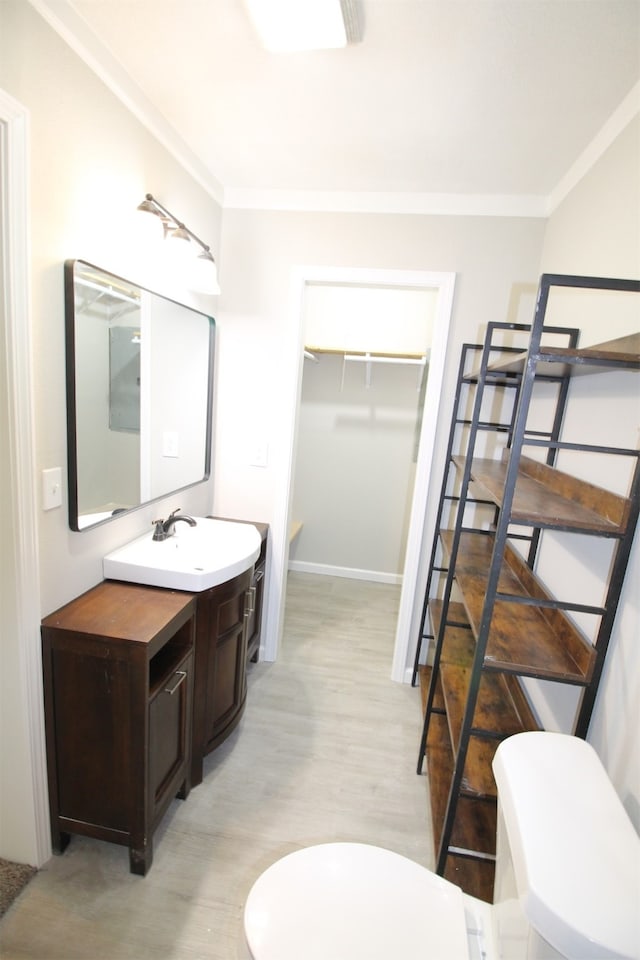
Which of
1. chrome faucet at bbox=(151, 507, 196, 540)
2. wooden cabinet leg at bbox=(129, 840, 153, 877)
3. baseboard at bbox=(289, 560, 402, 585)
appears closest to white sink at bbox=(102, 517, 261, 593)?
chrome faucet at bbox=(151, 507, 196, 540)

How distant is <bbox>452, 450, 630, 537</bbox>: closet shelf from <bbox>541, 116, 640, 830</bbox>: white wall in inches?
3.5

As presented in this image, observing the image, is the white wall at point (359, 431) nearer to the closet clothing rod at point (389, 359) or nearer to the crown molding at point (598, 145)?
the closet clothing rod at point (389, 359)

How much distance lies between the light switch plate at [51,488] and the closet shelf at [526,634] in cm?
129

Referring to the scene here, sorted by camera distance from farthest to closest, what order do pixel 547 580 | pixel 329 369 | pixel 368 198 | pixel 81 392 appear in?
pixel 329 369 < pixel 368 198 < pixel 547 580 < pixel 81 392

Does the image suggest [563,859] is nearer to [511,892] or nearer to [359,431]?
[511,892]

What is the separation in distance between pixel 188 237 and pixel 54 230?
0.56 m

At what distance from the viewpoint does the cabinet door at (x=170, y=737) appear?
1.32 m

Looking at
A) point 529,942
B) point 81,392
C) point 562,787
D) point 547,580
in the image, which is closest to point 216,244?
point 81,392

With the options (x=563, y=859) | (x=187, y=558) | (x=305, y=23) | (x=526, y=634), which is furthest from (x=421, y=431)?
(x=563, y=859)

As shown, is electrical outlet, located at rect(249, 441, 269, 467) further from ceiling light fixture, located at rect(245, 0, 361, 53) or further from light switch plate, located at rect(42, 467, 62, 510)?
ceiling light fixture, located at rect(245, 0, 361, 53)

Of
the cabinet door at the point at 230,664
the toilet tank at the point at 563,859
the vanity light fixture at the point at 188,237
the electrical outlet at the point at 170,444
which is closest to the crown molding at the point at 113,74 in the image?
the vanity light fixture at the point at 188,237

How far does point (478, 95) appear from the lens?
4.42 feet

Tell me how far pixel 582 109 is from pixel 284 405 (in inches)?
62.6

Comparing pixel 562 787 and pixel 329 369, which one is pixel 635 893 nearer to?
pixel 562 787
